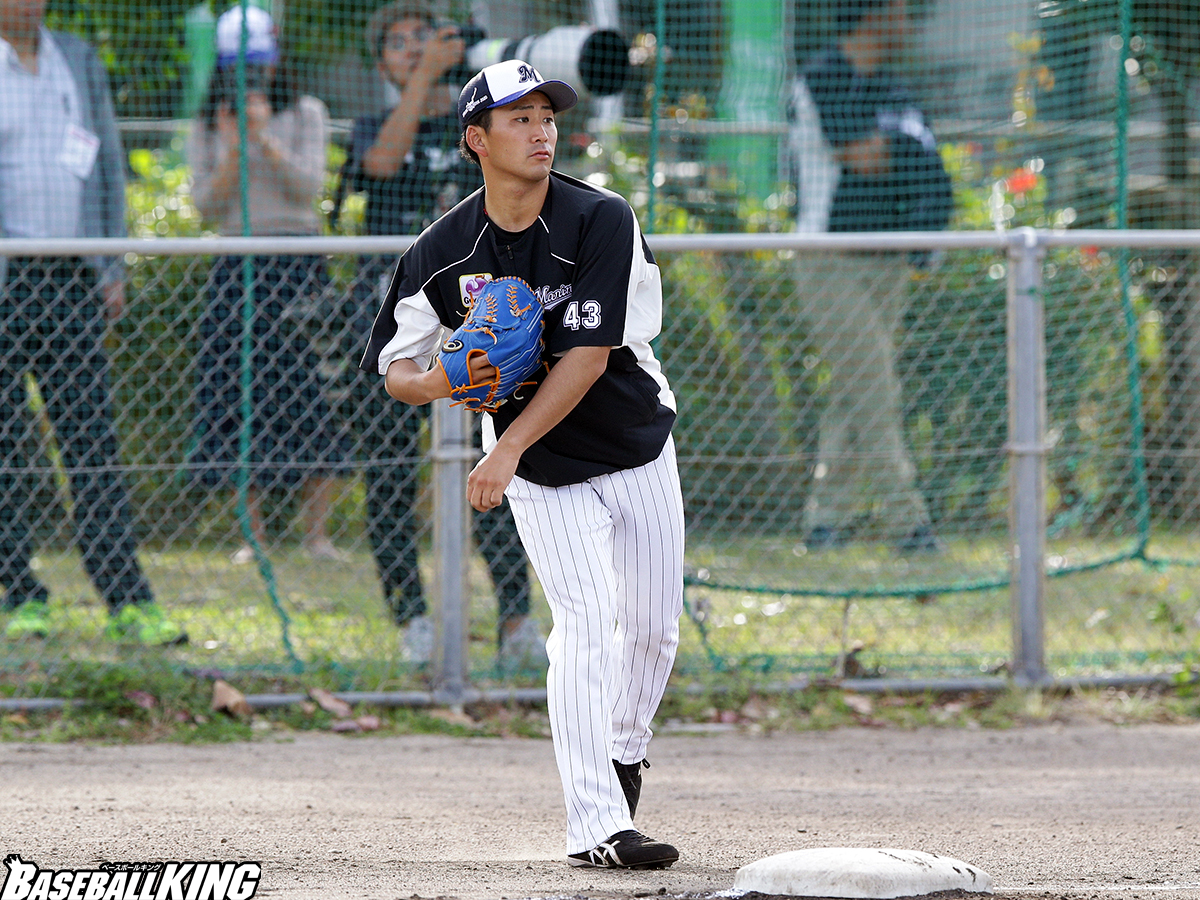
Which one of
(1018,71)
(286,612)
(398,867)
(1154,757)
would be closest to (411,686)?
(286,612)

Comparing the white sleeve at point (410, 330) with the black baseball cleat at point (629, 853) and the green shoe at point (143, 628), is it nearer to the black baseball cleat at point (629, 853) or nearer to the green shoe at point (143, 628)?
the black baseball cleat at point (629, 853)

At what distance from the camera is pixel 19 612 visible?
525 centimetres

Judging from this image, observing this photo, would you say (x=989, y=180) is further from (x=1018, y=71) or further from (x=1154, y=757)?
(x=1154, y=757)

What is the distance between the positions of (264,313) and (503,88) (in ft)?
7.93

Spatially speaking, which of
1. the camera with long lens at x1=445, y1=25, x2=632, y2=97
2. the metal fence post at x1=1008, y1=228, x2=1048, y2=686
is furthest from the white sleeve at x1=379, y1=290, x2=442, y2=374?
the camera with long lens at x1=445, y1=25, x2=632, y2=97

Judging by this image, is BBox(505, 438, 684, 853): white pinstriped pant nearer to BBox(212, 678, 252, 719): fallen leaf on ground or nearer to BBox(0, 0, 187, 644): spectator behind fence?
BBox(212, 678, 252, 719): fallen leaf on ground

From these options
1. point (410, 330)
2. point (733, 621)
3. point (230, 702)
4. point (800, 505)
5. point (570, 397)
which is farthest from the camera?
point (800, 505)

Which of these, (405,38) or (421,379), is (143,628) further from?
(405,38)

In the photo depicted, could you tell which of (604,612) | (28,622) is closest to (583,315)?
(604,612)

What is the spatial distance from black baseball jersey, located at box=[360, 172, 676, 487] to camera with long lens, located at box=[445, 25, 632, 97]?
2.77m

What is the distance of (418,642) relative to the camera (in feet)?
17.1

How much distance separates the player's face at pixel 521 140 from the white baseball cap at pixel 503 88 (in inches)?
0.9

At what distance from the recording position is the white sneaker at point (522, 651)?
5.24 meters

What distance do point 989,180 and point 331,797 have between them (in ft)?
20.2
